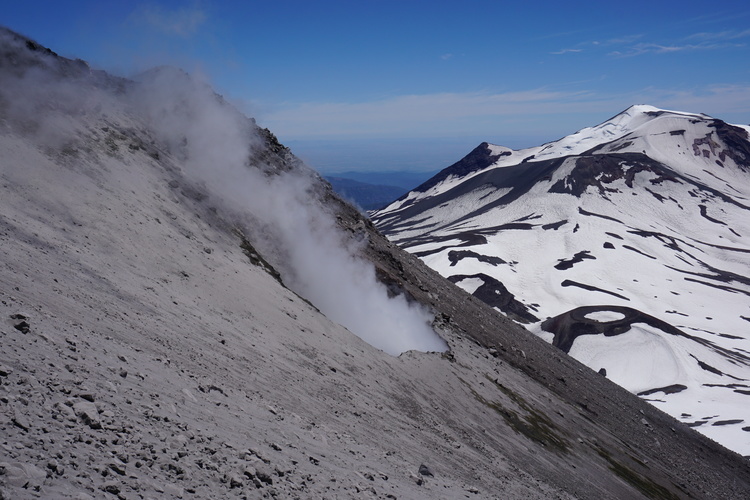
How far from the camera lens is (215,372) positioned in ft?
58.9

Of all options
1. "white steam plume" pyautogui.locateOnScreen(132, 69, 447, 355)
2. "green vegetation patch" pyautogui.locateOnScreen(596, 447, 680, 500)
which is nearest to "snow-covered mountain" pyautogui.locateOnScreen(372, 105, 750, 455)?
"green vegetation patch" pyautogui.locateOnScreen(596, 447, 680, 500)

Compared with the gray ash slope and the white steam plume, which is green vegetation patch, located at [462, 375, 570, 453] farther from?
the white steam plume

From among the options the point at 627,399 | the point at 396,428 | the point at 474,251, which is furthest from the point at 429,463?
the point at 474,251

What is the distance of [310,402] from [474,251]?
113m

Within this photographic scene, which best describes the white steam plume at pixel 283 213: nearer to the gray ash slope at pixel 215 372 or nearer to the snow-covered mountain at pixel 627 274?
the gray ash slope at pixel 215 372

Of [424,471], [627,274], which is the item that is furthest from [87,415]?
[627,274]

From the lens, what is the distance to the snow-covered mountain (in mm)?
83562

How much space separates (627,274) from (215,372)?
13239cm

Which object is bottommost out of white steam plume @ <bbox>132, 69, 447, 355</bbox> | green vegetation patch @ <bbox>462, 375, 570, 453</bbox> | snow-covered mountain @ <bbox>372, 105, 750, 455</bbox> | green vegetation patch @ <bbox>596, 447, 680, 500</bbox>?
green vegetation patch @ <bbox>596, 447, 680, 500</bbox>

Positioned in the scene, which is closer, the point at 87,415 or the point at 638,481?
the point at 87,415

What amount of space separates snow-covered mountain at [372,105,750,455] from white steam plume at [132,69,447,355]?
165ft

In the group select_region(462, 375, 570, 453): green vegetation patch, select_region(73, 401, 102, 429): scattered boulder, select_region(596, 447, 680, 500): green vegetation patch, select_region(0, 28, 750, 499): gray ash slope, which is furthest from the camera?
select_region(596, 447, 680, 500): green vegetation patch

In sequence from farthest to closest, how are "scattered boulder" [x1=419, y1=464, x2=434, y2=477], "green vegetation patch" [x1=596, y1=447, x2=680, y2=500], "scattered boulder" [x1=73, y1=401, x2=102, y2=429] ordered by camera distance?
"green vegetation patch" [x1=596, y1=447, x2=680, y2=500], "scattered boulder" [x1=419, y1=464, x2=434, y2=477], "scattered boulder" [x1=73, y1=401, x2=102, y2=429]

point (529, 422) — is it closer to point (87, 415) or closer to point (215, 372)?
point (215, 372)
